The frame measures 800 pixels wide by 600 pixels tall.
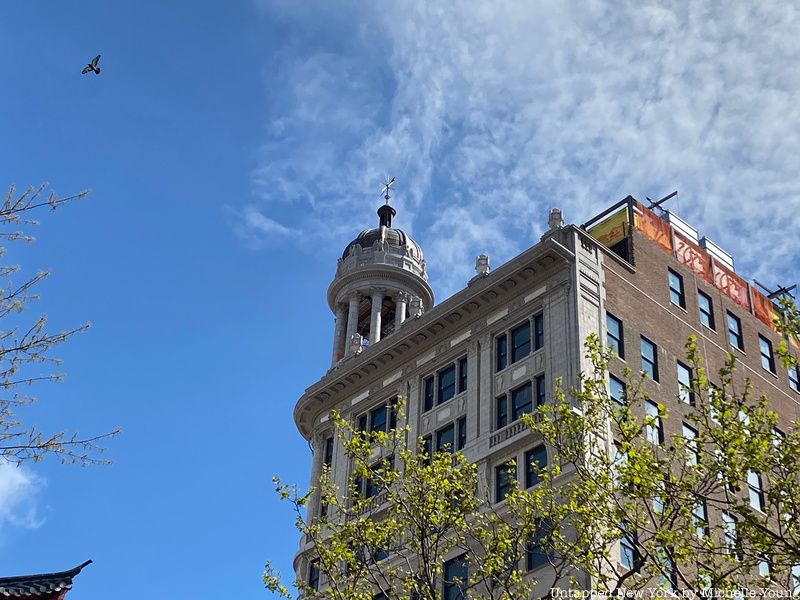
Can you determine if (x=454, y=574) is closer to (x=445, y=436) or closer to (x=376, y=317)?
(x=445, y=436)

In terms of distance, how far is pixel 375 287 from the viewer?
2793 inches

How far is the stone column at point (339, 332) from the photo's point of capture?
68938 mm

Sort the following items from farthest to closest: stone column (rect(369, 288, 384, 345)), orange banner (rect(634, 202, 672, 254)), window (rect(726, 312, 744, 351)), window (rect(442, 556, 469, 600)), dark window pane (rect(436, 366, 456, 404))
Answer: stone column (rect(369, 288, 384, 345))
window (rect(726, 312, 744, 351))
orange banner (rect(634, 202, 672, 254))
dark window pane (rect(436, 366, 456, 404))
window (rect(442, 556, 469, 600))

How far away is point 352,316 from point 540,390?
21.2 metres

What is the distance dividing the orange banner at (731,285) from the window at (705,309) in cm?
178

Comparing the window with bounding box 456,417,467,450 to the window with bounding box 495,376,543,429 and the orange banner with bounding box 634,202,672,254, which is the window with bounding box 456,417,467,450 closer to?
the window with bounding box 495,376,543,429

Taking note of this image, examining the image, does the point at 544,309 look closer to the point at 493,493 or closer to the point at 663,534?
the point at 493,493

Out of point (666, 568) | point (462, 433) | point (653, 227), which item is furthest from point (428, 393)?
point (666, 568)

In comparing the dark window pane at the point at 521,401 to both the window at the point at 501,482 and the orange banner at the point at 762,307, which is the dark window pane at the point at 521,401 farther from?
the orange banner at the point at 762,307

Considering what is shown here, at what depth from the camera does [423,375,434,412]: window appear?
56.2m

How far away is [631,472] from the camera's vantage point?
24859mm

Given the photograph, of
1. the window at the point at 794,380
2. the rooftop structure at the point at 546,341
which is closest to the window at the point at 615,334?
the rooftop structure at the point at 546,341

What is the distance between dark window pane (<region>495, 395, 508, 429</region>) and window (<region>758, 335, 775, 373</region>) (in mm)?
16521

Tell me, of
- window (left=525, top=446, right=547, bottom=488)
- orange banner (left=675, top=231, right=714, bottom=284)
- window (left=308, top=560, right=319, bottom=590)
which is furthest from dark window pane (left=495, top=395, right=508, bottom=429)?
orange banner (left=675, top=231, right=714, bottom=284)
